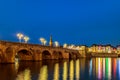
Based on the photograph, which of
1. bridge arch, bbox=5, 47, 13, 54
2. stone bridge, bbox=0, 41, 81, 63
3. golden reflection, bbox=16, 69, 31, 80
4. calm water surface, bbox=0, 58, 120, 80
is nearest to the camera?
golden reflection, bbox=16, 69, 31, 80

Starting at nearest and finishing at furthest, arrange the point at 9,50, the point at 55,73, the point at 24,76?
the point at 24,76 < the point at 55,73 < the point at 9,50

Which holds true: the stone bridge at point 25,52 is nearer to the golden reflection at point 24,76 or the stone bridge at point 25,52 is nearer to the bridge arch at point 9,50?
the bridge arch at point 9,50

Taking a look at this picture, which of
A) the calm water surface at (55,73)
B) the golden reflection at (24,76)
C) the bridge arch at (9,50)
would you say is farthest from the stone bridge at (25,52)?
the golden reflection at (24,76)

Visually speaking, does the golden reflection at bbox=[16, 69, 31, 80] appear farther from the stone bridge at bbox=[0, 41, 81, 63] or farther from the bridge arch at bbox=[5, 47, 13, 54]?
the bridge arch at bbox=[5, 47, 13, 54]

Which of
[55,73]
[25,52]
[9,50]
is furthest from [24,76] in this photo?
[25,52]

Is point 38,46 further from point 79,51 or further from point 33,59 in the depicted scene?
point 79,51

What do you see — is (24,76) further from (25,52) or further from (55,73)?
(25,52)

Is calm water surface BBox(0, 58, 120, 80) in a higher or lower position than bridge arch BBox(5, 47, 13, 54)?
lower

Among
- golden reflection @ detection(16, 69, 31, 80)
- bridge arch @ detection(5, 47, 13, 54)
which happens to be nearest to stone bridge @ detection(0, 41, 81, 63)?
bridge arch @ detection(5, 47, 13, 54)

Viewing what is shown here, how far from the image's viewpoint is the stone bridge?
71.5 meters

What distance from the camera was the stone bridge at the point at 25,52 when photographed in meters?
71.5

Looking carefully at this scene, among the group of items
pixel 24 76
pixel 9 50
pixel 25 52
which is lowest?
pixel 24 76

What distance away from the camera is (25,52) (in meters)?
90.8

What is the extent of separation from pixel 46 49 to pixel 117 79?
2627 inches
